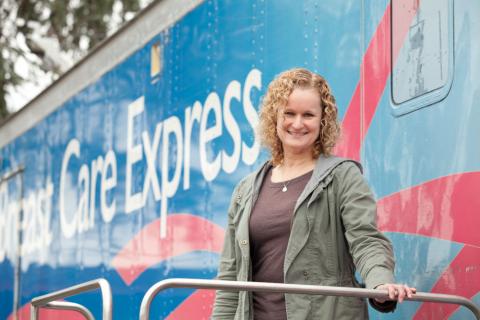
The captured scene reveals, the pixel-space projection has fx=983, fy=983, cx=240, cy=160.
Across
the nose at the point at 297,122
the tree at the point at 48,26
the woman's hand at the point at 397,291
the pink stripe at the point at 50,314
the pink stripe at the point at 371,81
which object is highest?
the tree at the point at 48,26

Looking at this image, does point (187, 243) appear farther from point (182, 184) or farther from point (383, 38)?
point (383, 38)

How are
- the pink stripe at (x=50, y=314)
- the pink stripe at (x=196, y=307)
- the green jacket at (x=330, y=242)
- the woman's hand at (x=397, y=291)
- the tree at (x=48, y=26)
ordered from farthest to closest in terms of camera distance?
the tree at (x=48, y=26) → the pink stripe at (x=50, y=314) → the pink stripe at (x=196, y=307) → the green jacket at (x=330, y=242) → the woman's hand at (x=397, y=291)

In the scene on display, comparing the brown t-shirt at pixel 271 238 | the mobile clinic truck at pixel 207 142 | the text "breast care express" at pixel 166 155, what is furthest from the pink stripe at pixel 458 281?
the text "breast care express" at pixel 166 155

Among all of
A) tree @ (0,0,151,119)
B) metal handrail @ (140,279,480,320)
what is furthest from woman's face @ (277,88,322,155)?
tree @ (0,0,151,119)

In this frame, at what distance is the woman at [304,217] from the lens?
2.77m

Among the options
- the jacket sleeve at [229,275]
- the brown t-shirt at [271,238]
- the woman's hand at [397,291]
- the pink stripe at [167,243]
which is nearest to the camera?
the woman's hand at [397,291]

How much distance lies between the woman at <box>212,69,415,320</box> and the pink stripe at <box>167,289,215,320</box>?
→ 3.62 ft

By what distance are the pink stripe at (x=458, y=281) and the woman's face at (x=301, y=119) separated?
55cm

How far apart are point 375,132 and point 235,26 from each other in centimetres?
126

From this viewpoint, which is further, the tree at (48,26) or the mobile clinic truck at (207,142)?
the tree at (48,26)

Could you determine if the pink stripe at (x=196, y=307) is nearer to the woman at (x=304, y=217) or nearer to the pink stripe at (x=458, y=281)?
the woman at (x=304, y=217)

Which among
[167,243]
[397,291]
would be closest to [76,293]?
[397,291]

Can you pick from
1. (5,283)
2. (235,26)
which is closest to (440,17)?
(235,26)

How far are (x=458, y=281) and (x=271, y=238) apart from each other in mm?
553
